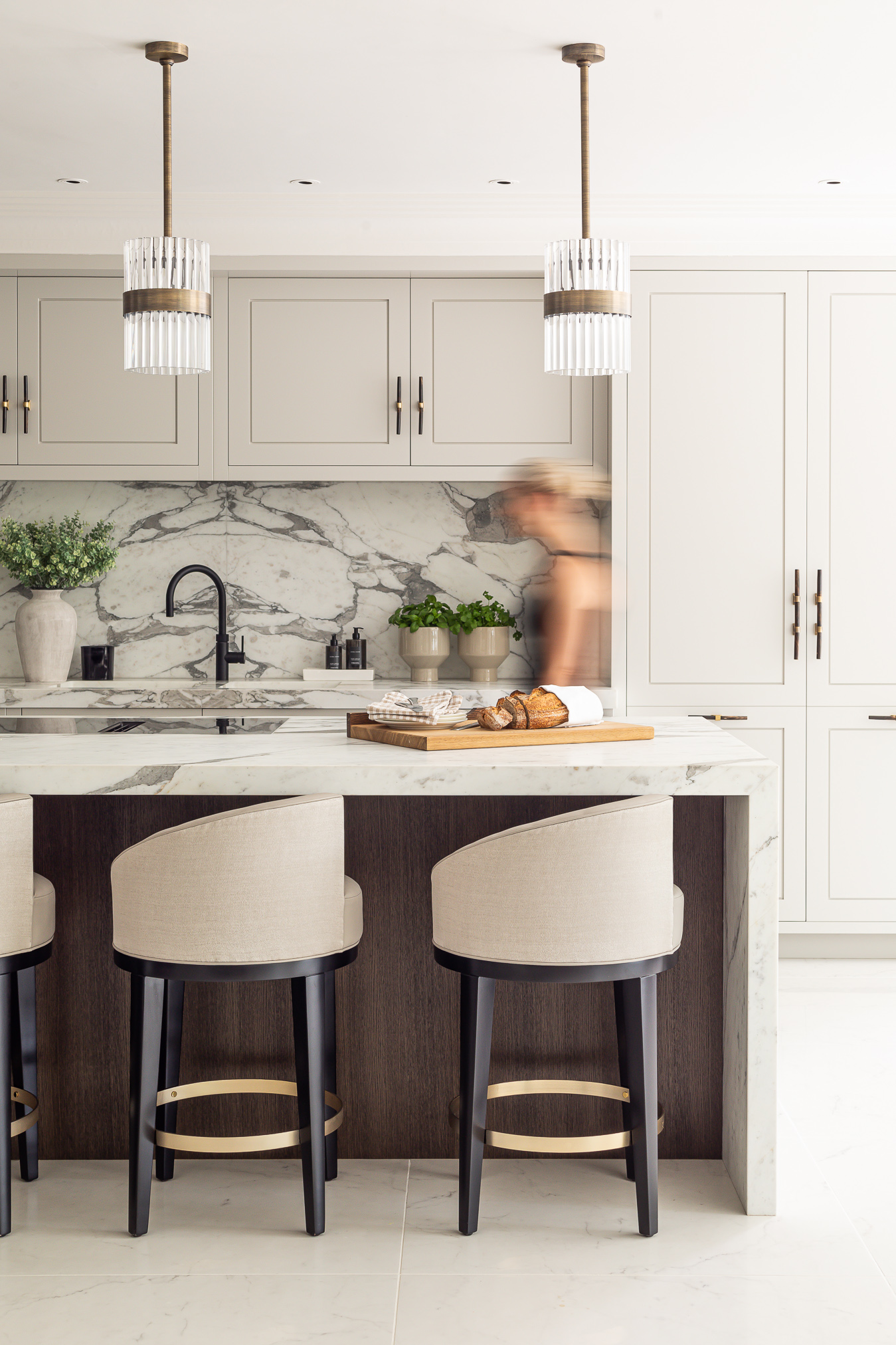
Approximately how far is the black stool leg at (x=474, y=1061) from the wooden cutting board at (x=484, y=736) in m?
0.48

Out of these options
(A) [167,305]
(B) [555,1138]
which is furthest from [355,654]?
(B) [555,1138]

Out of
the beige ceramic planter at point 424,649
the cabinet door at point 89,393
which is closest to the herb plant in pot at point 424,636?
the beige ceramic planter at point 424,649

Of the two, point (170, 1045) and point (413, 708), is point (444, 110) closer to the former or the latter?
point (413, 708)

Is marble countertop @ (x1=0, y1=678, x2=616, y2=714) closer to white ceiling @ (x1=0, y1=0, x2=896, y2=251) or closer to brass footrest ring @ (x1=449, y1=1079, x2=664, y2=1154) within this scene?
white ceiling @ (x1=0, y1=0, x2=896, y2=251)

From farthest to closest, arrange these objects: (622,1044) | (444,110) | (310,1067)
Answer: (444,110) < (622,1044) < (310,1067)

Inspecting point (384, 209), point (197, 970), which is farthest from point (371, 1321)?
point (384, 209)

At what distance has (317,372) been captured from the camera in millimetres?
4035

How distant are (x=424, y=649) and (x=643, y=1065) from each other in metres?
2.35

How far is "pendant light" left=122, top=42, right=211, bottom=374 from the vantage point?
2465 millimetres

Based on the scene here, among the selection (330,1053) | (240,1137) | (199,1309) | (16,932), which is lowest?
(199,1309)

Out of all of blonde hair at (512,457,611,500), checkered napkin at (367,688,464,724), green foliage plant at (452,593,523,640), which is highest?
blonde hair at (512,457,611,500)

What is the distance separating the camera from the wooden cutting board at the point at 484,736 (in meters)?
2.28

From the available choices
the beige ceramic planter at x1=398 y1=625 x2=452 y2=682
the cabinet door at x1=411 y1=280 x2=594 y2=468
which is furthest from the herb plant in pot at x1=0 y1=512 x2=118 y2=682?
the cabinet door at x1=411 y1=280 x2=594 y2=468

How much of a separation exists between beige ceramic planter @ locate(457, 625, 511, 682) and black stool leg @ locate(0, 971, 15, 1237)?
2.37 meters
